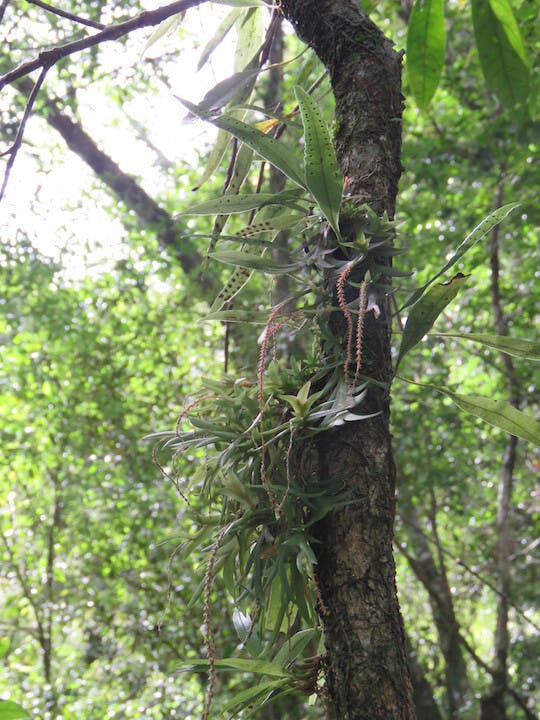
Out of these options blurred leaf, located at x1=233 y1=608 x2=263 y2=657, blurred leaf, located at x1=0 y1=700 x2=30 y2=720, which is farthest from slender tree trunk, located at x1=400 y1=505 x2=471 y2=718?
blurred leaf, located at x1=0 y1=700 x2=30 y2=720

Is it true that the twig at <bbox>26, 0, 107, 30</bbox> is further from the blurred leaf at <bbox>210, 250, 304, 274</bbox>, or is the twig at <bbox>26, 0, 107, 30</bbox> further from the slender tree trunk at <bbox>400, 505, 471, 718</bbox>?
the slender tree trunk at <bbox>400, 505, 471, 718</bbox>

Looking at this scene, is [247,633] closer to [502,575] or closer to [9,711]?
[9,711]

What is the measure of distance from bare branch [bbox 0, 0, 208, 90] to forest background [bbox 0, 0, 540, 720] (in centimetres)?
139

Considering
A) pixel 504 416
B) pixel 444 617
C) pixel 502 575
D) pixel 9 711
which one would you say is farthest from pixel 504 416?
pixel 444 617

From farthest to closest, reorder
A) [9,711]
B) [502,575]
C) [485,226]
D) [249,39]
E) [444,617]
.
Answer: [444,617] → [502,575] → [249,39] → [485,226] → [9,711]

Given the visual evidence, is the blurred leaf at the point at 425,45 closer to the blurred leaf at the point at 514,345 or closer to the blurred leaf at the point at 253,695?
the blurred leaf at the point at 514,345

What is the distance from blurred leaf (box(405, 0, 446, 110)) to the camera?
20.8 inches

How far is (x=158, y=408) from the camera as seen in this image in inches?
97.5

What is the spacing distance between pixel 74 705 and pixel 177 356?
128 centimetres

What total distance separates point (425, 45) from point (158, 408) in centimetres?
206

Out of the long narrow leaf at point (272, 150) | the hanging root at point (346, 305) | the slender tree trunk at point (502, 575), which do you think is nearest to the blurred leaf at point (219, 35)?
the long narrow leaf at point (272, 150)

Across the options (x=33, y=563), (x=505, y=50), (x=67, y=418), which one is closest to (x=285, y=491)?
(x=505, y=50)

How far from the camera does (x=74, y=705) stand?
199 centimetres

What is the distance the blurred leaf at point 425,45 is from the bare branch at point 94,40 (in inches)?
7.3
